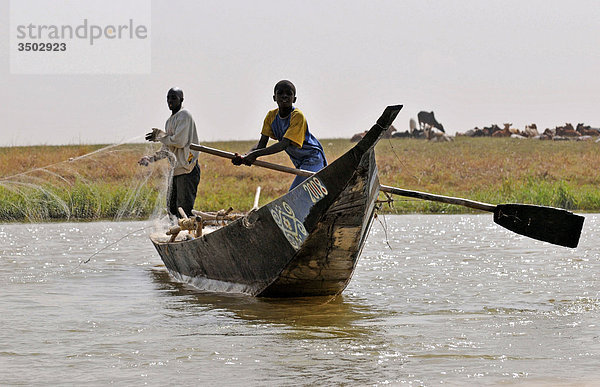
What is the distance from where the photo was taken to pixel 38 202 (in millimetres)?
17469

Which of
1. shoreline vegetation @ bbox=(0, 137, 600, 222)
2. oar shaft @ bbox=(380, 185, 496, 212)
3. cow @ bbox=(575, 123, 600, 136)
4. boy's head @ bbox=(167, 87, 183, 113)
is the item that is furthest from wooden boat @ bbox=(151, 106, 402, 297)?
cow @ bbox=(575, 123, 600, 136)

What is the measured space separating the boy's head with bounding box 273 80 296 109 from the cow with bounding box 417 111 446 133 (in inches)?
1412

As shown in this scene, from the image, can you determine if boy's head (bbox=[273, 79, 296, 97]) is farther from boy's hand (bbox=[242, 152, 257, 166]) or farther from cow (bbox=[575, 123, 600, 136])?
cow (bbox=[575, 123, 600, 136])

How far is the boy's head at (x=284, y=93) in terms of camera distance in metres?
6.87

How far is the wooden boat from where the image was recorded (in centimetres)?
598

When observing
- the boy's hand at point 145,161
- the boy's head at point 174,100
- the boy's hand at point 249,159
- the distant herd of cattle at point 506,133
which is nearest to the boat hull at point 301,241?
the boy's hand at point 249,159

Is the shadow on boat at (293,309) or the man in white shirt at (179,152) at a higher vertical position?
the man in white shirt at (179,152)

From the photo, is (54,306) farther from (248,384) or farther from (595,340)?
(595,340)

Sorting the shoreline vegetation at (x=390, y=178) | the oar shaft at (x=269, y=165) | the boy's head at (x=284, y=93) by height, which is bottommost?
the shoreline vegetation at (x=390, y=178)

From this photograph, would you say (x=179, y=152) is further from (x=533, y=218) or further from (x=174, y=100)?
(x=533, y=218)

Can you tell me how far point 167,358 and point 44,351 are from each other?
2.84ft

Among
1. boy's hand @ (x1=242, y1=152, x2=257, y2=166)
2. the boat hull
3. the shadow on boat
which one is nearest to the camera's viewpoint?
the shadow on boat

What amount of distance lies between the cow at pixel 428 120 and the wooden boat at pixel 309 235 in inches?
1418

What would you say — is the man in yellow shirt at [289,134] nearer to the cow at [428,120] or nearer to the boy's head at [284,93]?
the boy's head at [284,93]
